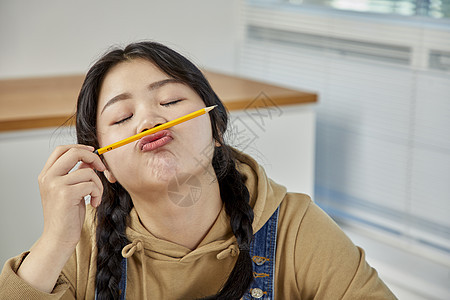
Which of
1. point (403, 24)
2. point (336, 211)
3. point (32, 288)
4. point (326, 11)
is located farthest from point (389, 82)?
point (32, 288)

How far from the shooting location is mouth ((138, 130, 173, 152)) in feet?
3.14

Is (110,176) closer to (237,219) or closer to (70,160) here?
(70,160)

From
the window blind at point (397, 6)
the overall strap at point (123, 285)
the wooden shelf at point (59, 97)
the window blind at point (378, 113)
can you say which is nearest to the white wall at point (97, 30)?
the wooden shelf at point (59, 97)

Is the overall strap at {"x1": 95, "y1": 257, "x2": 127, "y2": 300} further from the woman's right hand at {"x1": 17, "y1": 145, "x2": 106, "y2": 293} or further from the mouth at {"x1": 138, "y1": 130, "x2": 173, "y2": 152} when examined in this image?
the mouth at {"x1": 138, "y1": 130, "x2": 173, "y2": 152}

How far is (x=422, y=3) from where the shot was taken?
182 cm

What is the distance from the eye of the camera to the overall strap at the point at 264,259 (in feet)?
3.47

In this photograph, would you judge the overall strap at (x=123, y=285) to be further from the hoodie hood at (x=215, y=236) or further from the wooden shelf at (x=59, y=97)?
the wooden shelf at (x=59, y=97)

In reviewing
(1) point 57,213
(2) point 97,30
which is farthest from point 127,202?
(2) point 97,30

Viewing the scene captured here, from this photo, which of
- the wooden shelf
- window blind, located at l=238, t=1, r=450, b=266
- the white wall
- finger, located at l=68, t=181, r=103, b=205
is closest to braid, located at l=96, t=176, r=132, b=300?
finger, located at l=68, t=181, r=103, b=205

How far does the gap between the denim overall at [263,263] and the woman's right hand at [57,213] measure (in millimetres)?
142

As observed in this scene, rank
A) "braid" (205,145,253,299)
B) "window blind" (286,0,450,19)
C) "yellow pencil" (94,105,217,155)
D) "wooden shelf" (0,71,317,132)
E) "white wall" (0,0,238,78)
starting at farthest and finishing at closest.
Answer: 1. "white wall" (0,0,238,78)
2. "window blind" (286,0,450,19)
3. "wooden shelf" (0,71,317,132)
4. "braid" (205,145,253,299)
5. "yellow pencil" (94,105,217,155)

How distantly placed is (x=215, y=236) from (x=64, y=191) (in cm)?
27

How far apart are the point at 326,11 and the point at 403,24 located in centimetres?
36

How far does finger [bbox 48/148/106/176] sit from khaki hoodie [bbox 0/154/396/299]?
0.16 meters
